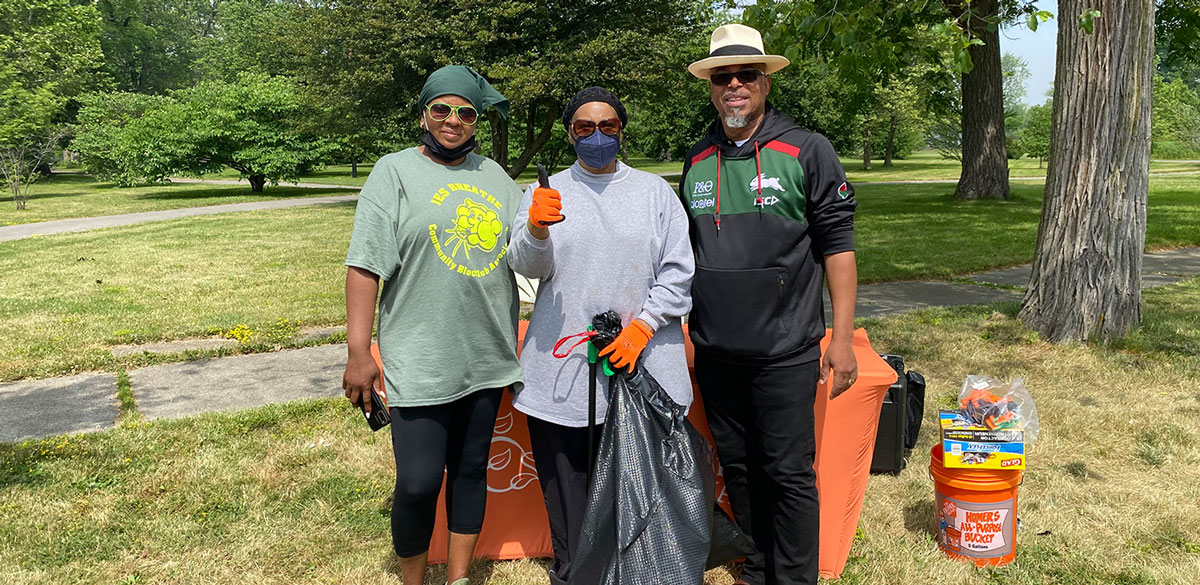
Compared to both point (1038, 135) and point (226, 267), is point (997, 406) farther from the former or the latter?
point (1038, 135)

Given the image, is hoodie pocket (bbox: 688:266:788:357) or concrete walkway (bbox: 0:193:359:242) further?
concrete walkway (bbox: 0:193:359:242)

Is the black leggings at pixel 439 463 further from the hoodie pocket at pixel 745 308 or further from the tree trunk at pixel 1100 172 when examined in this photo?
the tree trunk at pixel 1100 172

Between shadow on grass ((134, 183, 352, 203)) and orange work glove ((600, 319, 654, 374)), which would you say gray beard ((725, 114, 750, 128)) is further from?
shadow on grass ((134, 183, 352, 203))

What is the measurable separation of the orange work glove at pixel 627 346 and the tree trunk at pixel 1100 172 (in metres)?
4.92

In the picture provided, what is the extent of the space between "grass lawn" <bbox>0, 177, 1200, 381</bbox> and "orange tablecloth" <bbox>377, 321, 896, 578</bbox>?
4.33 metres

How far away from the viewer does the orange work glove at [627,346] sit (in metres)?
2.41

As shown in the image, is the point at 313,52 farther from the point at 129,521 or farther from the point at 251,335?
the point at 129,521

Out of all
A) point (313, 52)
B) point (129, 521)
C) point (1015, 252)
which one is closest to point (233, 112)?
point (313, 52)

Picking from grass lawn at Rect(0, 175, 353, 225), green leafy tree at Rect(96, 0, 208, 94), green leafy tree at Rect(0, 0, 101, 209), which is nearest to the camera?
grass lawn at Rect(0, 175, 353, 225)

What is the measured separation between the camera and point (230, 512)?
3715mm

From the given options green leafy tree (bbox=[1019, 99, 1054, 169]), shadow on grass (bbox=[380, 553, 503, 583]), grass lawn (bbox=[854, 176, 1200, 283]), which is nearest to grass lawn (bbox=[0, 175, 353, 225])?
grass lawn (bbox=[854, 176, 1200, 283])

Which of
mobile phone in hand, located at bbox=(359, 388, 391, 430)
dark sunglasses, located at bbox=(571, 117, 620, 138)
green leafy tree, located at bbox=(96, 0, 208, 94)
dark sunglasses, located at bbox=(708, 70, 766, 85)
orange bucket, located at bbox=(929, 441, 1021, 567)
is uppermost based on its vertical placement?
green leafy tree, located at bbox=(96, 0, 208, 94)

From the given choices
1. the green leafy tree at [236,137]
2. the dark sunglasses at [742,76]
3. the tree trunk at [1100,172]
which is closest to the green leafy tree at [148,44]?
the green leafy tree at [236,137]

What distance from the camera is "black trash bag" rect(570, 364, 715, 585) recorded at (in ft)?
7.84
